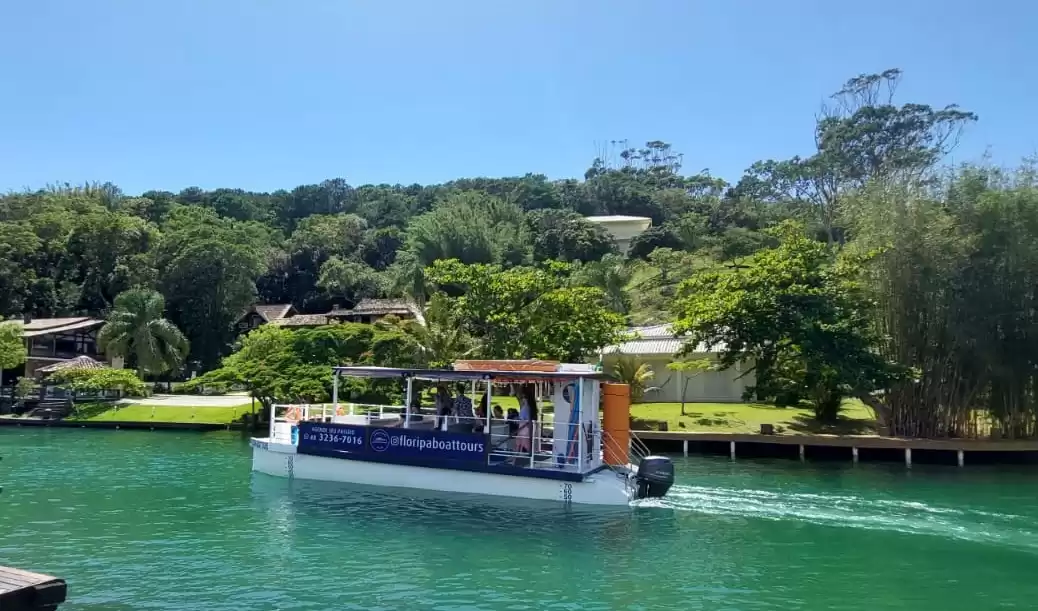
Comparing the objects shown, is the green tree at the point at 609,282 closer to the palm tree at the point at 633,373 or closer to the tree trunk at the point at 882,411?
the palm tree at the point at 633,373

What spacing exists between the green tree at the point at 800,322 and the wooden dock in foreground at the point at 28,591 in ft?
92.2

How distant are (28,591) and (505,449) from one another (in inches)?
546

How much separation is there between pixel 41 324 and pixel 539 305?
42.9 m

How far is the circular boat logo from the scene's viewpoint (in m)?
22.4

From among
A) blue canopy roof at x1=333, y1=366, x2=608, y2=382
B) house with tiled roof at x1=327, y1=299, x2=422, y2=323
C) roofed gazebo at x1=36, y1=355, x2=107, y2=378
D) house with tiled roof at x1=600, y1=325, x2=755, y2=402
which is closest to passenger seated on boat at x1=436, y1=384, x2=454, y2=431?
blue canopy roof at x1=333, y1=366, x2=608, y2=382

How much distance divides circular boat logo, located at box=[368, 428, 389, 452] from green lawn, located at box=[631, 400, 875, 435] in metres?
15.1

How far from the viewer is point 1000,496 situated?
941 inches

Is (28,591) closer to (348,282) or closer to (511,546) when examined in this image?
(511,546)

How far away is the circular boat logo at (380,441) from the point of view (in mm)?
22391

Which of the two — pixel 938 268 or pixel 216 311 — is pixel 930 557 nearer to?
pixel 938 268

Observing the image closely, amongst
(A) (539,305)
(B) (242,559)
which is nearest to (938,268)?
(A) (539,305)

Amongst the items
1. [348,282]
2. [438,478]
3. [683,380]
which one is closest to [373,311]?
[348,282]

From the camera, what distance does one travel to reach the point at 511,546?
16516 mm

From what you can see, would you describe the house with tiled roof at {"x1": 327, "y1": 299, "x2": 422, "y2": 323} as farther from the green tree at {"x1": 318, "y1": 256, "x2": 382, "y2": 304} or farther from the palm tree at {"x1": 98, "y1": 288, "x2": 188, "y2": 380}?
the palm tree at {"x1": 98, "y1": 288, "x2": 188, "y2": 380}
